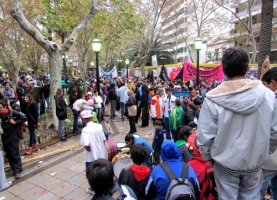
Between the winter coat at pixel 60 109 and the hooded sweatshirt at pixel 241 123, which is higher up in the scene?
the hooded sweatshirt at pixel 241 123

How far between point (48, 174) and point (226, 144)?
14.7ft

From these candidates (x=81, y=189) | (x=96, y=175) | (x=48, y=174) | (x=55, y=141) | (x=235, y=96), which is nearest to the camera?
(x=235, y=96)

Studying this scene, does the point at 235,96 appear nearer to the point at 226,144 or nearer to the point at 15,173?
the point at 226,144

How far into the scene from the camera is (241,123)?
162cm

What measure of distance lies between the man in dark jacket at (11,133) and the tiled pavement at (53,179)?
345 mm

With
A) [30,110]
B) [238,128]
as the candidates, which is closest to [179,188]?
[238,128]

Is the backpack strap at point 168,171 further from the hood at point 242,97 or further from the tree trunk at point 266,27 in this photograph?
the tree trunk at point 266,27

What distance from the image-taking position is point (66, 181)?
449 cm

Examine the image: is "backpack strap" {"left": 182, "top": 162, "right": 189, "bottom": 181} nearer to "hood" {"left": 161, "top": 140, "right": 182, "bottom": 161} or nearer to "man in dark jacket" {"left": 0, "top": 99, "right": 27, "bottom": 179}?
"hood" {"left": 161, "top": 140, "right": 182, "bottom": 161}

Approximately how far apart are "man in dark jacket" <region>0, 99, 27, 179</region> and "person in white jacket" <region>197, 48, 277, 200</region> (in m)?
4.38

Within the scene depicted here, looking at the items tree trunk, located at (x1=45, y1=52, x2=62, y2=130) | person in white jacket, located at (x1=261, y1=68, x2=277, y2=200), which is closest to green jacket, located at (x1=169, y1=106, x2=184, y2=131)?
person in white jacket, located at (x1=261, y1=68, x2=277, y2=200)

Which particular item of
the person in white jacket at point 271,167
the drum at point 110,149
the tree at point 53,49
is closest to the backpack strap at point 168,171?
the person in white jacket at point 271,167

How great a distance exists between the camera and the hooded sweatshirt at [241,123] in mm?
1573

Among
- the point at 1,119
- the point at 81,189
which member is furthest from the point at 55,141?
the point at 81,189
